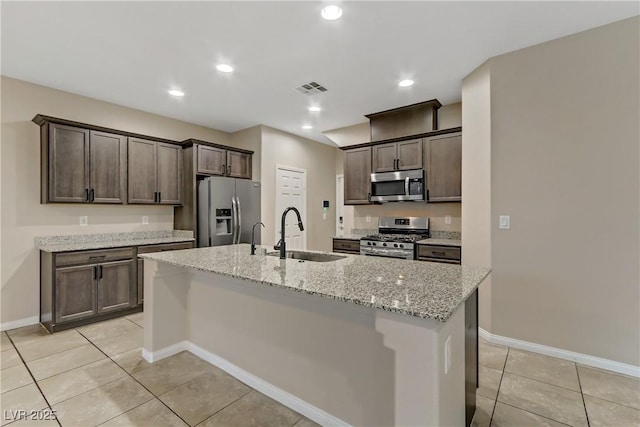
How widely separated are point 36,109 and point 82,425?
3486 millimetres

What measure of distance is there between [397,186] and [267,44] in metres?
2.49

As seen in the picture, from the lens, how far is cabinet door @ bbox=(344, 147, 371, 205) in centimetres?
457

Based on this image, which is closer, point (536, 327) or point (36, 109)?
point (536, 327)

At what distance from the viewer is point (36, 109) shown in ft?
11.3

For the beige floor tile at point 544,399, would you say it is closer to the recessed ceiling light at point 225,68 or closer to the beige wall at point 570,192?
the beige wall at point 570,192

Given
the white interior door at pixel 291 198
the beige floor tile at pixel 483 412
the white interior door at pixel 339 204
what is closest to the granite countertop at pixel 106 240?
the white interior door at pixel 291 198

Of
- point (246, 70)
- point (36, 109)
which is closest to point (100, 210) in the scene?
point (36, 109)

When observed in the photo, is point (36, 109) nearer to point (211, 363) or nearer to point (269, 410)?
point (211, 363)

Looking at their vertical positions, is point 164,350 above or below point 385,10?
below

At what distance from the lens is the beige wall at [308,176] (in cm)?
520

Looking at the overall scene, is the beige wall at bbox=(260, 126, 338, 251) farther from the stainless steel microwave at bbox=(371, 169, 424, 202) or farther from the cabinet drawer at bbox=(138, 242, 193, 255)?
the stainless steel microwave at bbox=(371, 169, 424, 202)

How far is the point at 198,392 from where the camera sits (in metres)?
2.09

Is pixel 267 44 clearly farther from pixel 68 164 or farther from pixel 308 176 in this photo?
pixel 308 176

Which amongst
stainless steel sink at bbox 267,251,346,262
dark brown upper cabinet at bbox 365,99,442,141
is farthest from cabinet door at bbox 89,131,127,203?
dark brown upper cabinet at bbox 365,99,442,141
